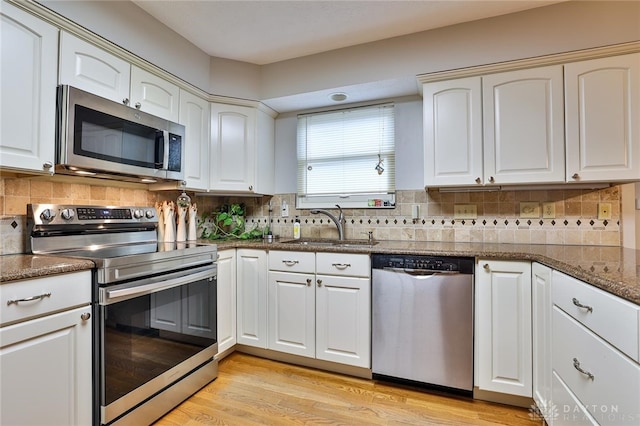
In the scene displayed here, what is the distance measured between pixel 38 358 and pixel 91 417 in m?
0.40

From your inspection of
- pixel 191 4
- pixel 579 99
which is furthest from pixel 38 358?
pixel 579 99

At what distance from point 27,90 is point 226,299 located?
5.41 feet

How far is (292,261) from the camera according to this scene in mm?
2305

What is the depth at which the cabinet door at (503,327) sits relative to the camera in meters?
1.77

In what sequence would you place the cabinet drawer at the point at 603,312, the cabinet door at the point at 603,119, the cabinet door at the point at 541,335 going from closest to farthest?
1. the cabinet drawer at the point at 603,312
2. the cabinet door at the point at 541,335
3. the cabinet door at the point at 603,119

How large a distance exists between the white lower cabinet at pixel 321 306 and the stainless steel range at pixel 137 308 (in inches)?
18.3

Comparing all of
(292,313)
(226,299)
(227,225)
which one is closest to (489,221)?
(292,313)

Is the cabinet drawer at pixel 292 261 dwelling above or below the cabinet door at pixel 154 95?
below

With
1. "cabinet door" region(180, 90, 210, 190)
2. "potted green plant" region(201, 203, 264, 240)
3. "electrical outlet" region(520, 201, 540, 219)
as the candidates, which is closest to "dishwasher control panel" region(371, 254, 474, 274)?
"electrical outlet" region(520, 201, 540, 219)

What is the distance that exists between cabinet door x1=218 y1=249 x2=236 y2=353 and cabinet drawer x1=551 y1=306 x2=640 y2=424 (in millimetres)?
2008

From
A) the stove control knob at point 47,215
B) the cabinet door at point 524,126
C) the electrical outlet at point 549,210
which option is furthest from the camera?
the electrical outlet at point 549,210

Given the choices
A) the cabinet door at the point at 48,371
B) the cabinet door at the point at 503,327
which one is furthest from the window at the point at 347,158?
the cabinet door at the point at 48,371

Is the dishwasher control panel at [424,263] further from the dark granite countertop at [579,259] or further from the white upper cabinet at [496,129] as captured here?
the white upper cabinet at [496,129]

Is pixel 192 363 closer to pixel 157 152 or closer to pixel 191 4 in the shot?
pixel 157 152
